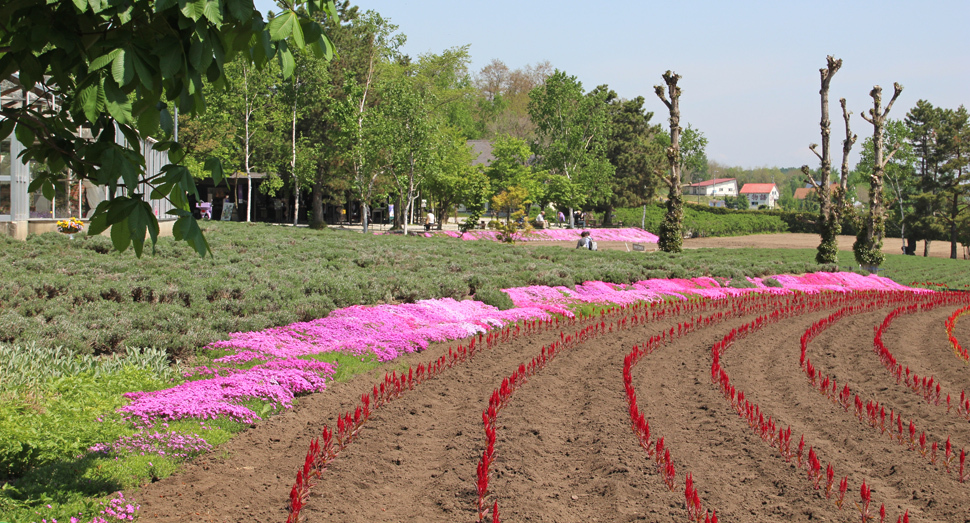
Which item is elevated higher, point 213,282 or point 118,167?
point 118,167

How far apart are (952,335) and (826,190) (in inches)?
681

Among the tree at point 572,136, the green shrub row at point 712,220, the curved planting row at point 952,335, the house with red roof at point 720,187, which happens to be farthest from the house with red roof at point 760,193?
the curved planting row at point 952,335

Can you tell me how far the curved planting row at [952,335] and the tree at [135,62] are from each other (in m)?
12.5

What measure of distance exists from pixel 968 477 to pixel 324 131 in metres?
41.2

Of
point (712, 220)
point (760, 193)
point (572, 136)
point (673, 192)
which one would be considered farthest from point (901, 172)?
point (760, 193)

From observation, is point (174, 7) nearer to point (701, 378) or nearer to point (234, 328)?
point (234, 328)

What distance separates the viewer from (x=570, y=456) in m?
6.09

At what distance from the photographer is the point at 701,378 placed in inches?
359

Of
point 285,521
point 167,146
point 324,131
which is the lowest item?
point 285,521

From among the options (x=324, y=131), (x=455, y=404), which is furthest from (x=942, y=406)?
(x=324, y=131)

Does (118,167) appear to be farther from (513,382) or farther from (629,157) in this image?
(629,157)

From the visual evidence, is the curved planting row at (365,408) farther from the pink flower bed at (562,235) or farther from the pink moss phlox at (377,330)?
the pink flower bed at (562,235)

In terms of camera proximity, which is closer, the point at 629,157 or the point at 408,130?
the point at 408,130

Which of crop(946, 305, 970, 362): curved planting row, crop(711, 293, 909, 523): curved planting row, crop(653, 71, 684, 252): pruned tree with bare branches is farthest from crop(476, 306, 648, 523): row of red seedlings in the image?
crop(653, 71, 684, 252): pruned tree with bare branches
